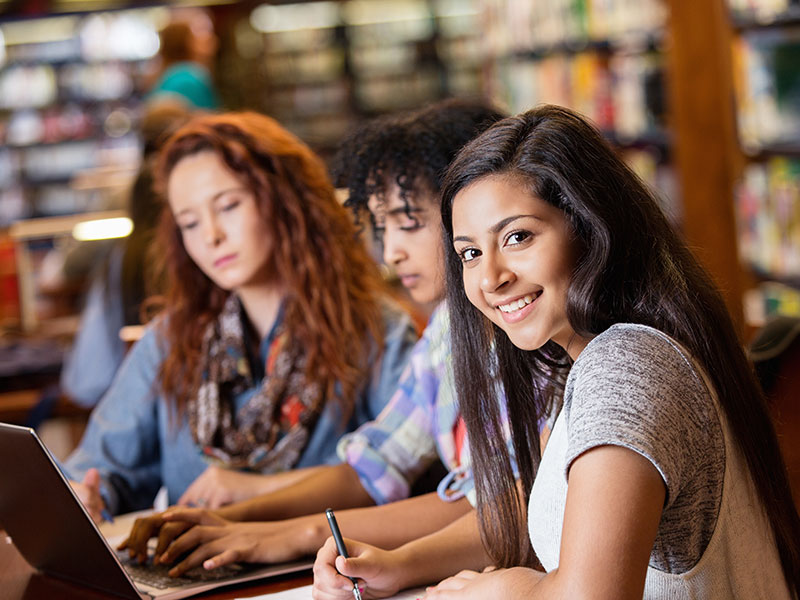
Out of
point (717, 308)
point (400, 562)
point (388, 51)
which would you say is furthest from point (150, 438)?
point (388, 51)

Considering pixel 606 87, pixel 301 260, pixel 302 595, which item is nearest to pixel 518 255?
pixel 302 595

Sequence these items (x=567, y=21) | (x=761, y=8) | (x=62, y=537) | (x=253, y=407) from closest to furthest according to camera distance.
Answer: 1. (x=62, y=537)
2. (x=253, y=407)
3. (x=761, y=8)
4. (x=567, y=21)

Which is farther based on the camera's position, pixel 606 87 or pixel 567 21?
pixel 567 21

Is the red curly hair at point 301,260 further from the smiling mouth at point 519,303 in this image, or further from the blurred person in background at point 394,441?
the smiling mouth at point 519,303

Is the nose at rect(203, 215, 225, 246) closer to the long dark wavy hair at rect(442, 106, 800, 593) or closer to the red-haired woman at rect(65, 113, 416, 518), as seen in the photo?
the red-haired woman at rect(65, 113, 416, 518)

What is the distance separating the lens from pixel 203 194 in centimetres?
180

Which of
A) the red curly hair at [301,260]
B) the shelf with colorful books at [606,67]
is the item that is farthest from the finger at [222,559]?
the shelf with colorful books at [606,67]

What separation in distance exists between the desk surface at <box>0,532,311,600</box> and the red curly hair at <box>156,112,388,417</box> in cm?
50

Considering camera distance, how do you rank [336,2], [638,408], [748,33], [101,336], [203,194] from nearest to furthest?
[638,408] → [203,194] → [101,336] → [748,33] → [336,2]

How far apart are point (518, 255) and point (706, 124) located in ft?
8.56

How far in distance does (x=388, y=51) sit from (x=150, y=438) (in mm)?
6864

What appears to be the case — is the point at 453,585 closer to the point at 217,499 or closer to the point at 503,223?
the point at 503,223

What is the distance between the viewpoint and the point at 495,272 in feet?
3.32

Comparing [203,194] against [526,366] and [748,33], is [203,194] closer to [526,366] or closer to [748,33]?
[526,366]
